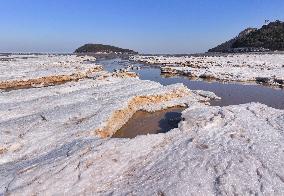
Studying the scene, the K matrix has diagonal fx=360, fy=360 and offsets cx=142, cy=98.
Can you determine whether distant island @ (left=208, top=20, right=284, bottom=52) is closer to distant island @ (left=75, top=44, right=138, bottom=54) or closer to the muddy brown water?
distant island @ (left=75, top=44, right=138, bottom=54)

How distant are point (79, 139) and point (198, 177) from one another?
4346 mm

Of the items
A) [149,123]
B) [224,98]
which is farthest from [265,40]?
[149,123]

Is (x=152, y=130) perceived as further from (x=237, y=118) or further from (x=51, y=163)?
(x=51, y=163)

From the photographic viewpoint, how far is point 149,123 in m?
15.7

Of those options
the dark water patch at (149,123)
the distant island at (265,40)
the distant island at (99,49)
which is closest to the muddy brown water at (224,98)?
the dark water patch at (149,123)

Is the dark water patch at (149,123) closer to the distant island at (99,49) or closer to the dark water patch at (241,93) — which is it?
the dark water patch at (241,93)

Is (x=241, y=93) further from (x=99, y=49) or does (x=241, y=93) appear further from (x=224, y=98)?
(x=99, y=49)

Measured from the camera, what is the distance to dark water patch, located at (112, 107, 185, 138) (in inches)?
566

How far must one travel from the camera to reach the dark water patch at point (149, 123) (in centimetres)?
1438

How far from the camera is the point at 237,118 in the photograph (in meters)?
12.9

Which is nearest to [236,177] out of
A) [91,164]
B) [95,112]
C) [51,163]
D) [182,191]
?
[182,191]

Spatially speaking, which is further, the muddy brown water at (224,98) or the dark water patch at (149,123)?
the muddy brown water at (224,98)

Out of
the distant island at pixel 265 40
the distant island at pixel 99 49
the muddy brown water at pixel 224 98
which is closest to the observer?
the muddy brown water at pixel 224 98

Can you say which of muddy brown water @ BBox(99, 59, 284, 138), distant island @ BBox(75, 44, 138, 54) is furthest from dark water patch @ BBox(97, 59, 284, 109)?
distant island @ BBox(75, 44, 138, 54)
